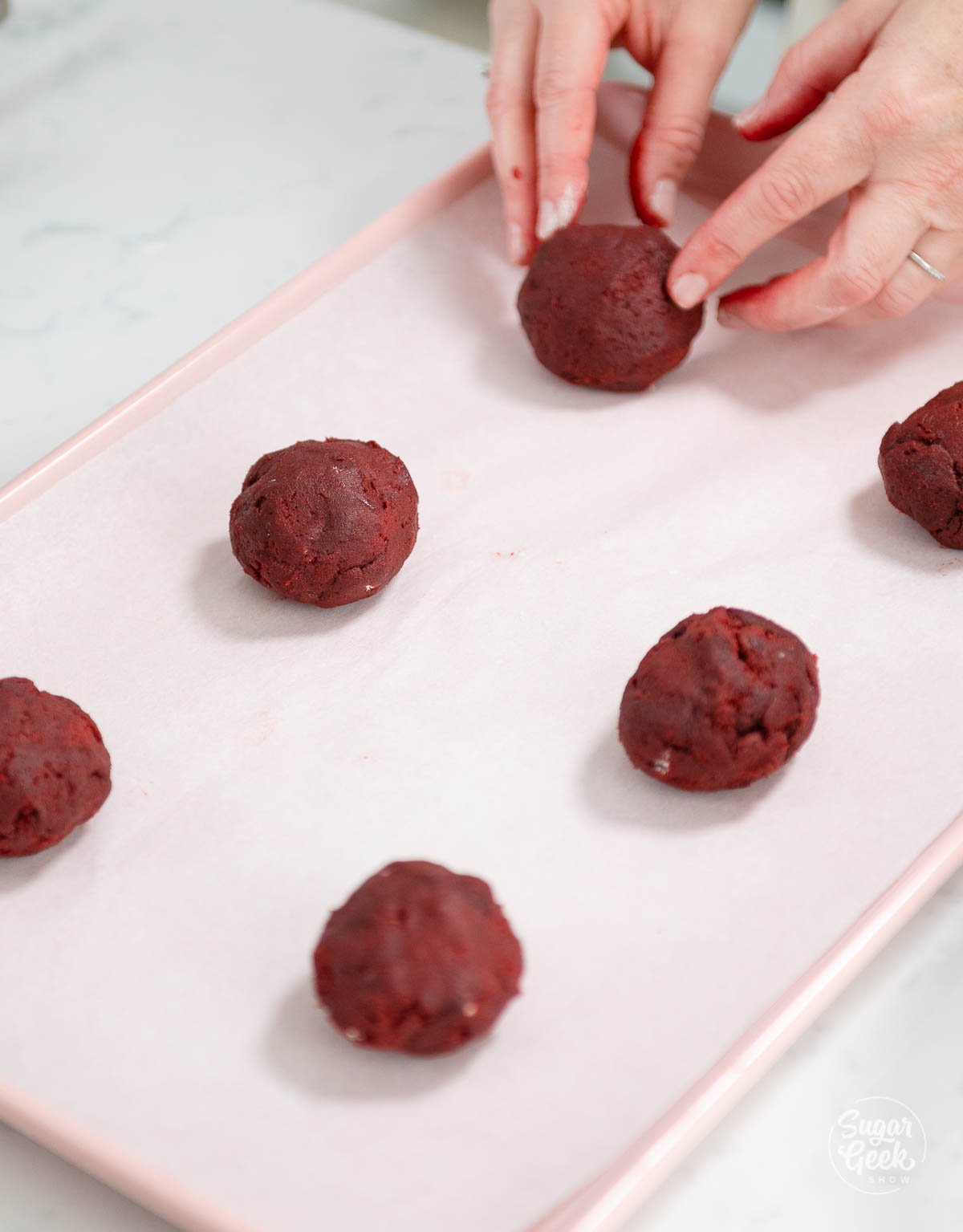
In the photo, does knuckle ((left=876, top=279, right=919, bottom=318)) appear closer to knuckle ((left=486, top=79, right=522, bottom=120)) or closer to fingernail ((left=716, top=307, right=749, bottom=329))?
fingernail ((left=716, top=307, right=749, bottom=329))

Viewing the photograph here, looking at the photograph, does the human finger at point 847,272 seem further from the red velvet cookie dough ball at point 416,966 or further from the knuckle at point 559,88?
the red velvet cookie dough ball at point 416,966

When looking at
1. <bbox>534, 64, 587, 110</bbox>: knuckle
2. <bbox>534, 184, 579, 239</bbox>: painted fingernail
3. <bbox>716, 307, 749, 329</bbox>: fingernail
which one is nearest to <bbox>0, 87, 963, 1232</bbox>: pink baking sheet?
<bbox>716, 307, 749, 329</bbox>: fingernail

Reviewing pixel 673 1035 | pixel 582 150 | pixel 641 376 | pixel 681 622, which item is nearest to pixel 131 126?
pixel 582 150

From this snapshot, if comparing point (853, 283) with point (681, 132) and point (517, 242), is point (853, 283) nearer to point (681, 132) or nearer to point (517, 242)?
point (681, 132)

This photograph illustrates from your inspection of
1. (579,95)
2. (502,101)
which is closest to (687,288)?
(579,95)

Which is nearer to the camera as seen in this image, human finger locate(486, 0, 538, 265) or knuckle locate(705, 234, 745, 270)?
knuckle locate(705, 234, 745, 270)

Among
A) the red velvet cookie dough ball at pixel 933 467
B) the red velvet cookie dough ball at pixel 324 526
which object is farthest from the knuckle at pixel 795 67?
the red velvet cookie dough ball at pixel 324 526
